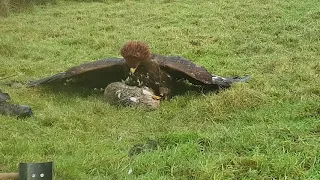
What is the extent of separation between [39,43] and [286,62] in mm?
5053

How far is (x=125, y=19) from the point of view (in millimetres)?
13133

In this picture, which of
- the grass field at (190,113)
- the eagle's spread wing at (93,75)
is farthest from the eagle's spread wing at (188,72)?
the eagle's spread wing at (93,75)

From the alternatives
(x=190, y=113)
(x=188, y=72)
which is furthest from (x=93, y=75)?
(x=190, y=113)

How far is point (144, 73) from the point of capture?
6.50 m

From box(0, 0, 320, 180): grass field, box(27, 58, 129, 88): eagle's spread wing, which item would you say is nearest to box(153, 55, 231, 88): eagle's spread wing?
box(0, 0, 320, 180): grass field

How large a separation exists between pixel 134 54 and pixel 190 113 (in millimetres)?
1143

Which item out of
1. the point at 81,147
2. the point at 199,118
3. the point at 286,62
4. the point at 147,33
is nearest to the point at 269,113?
the point at 199,118

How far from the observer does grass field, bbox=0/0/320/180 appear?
404 centimetres

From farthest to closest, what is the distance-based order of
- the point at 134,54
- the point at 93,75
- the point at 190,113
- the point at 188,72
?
the point at 93,75 → the point at 188,72 → the point at 134,54 → the point at 190,113

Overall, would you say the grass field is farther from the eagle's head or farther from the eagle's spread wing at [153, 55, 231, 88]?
the eagle's head

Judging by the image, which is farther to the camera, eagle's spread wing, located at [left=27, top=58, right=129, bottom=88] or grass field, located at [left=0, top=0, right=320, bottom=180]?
eagle's spread wing, located at [left=27, top=58, right=129, bottom=88]

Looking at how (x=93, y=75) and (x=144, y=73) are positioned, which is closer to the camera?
(x=144, y=73)

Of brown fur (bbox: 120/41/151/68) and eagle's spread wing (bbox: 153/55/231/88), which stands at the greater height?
brown fur (bbox: 120/41/151/68)

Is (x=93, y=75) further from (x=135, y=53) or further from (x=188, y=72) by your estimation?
(x=188, y=72)
